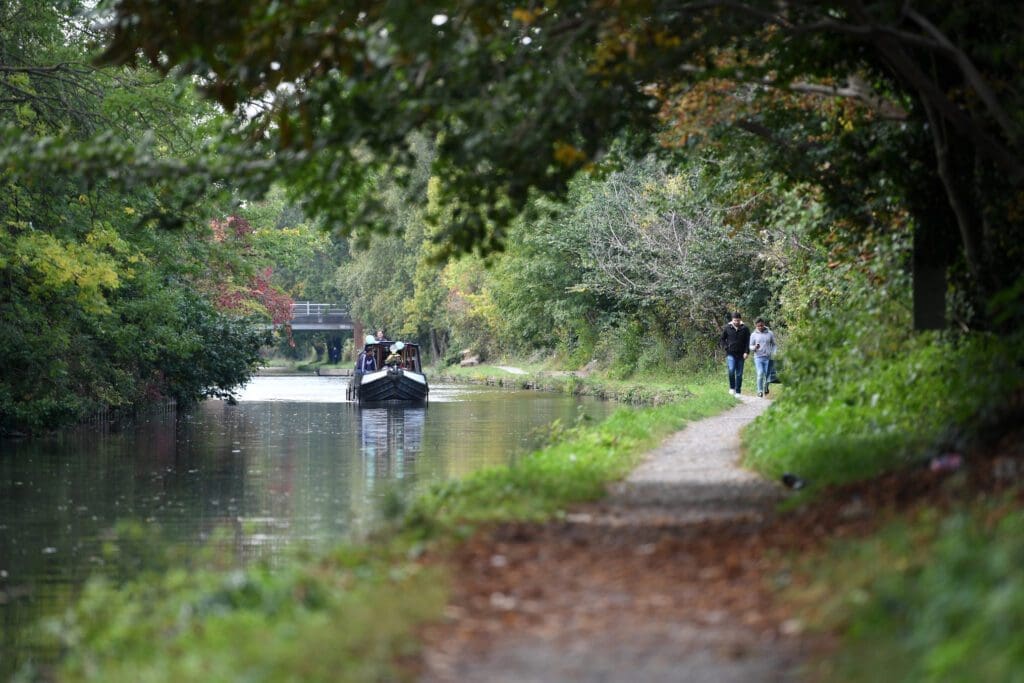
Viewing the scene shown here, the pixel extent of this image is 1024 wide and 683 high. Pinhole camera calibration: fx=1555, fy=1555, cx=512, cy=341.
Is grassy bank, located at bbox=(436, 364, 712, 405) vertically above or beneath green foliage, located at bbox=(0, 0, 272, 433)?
beneath

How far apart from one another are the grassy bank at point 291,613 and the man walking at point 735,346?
18.8 meters

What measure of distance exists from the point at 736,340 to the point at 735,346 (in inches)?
7.0

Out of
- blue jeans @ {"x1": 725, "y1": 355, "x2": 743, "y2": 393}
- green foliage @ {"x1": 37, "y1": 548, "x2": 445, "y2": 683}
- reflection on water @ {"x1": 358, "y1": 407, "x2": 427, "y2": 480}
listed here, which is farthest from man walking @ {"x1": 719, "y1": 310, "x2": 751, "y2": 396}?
green foliage @ {"x1": 37, "y1": 548, "x2": 445, "y2": 683}

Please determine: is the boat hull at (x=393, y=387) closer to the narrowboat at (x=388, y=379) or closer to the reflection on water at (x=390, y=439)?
the narrowboat at (x=388, y=379)

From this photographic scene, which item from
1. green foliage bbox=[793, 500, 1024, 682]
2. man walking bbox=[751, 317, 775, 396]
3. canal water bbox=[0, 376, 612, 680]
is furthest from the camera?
man walking bbox=[751, 317, 775, 396]

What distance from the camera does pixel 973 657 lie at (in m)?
6.00

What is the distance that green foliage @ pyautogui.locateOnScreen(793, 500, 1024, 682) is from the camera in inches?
239

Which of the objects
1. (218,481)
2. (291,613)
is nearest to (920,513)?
(291,613)

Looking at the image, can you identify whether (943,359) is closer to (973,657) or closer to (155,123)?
(973,657)

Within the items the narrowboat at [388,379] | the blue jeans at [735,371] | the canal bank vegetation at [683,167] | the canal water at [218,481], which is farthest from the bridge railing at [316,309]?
the canal bank vegetation at [683,167]

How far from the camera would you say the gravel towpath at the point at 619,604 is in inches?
270

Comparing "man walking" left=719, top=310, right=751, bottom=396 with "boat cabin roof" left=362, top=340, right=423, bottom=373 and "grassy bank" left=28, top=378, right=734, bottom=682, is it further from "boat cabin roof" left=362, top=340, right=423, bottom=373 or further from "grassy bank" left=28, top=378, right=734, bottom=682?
"boat cabin roof" left=362, top=340, right=423, bottom=373

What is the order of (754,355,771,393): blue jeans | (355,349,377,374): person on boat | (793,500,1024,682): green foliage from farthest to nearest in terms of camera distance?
(355,349,377,374): person on boat → (754,355,771,393): blue jeans → (793,500,1024,682): green foliage

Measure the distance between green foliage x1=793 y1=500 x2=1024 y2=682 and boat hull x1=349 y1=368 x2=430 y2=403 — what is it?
3896 centimetres
